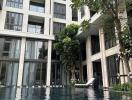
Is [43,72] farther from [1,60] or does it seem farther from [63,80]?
[1,60]

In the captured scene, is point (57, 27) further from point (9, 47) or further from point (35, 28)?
point (9, 47)

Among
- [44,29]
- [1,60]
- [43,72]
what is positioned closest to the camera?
[1,60]

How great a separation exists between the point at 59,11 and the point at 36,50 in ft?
23.2

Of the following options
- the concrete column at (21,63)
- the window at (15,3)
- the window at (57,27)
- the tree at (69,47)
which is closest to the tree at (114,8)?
the tree at (69,47)

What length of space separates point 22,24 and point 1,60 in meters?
5.18

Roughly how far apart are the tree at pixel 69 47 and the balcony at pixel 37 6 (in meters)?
4.73

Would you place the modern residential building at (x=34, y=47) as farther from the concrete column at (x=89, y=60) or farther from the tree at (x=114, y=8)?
the tree at (x=114, y=8)

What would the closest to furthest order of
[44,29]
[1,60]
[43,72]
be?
1. [1,60]
2. [43,72]
3. [44,29]

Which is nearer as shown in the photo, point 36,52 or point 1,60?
point 1,60

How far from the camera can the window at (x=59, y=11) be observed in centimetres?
2470

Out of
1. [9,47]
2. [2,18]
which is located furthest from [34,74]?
[2,18]

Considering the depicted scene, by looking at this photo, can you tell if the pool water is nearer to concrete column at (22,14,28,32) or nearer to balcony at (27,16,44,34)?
concrete column at (22,14,28,32)

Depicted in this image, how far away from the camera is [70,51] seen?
67.0 ft

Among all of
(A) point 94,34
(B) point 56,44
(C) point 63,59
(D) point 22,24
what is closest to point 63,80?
(C) point 63,59
